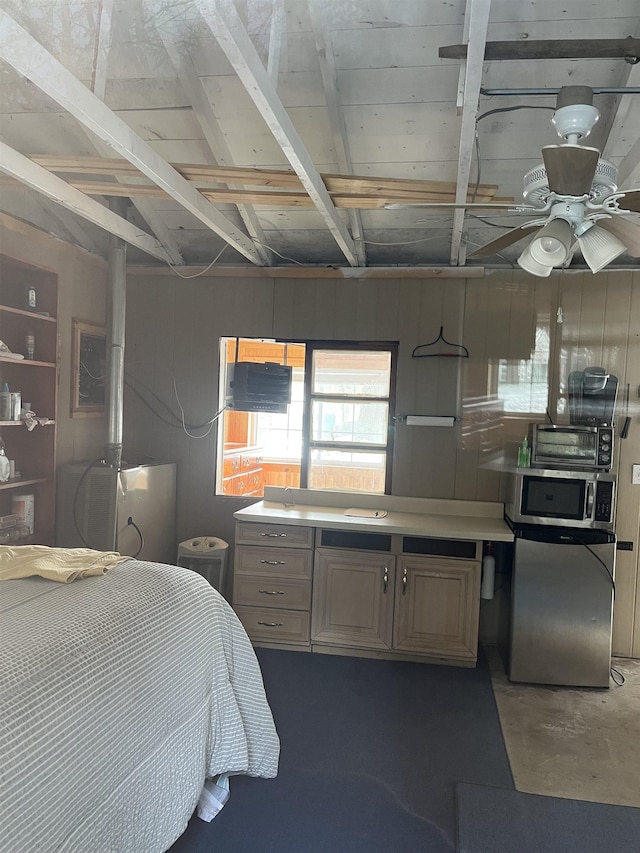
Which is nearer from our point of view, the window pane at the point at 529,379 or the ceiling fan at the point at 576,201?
the ceiling fan at the point at 576,201

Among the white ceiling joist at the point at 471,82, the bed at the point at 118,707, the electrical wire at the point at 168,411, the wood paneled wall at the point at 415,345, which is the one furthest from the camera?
the electrical wire at the point at 168,411

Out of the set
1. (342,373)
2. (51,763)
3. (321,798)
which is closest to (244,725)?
(321,798)

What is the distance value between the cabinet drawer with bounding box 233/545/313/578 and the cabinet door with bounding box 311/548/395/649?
0.23ft

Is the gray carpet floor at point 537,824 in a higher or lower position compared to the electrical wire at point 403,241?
lower

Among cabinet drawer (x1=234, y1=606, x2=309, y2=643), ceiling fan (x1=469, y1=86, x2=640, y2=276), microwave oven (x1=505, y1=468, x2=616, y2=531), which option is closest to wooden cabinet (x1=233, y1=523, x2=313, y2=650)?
cabinet drawer (x1=234, y1=606, x2=309, y2=643)

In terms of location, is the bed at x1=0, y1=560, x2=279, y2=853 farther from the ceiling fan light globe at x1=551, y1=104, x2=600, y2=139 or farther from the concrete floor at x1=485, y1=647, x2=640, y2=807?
the ceiling fan light globe at x1=551, y1=104, x2=600, y2=139

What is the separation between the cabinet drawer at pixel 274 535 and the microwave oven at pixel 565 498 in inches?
44.7

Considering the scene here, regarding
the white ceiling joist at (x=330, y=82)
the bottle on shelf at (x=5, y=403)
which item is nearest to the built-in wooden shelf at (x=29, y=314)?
the bottle on shelf at (x=5, y=403)

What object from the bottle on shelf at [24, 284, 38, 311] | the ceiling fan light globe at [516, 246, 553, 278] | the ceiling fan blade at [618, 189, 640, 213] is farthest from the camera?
the bottle on shelf at [24, 284, 38, 311]

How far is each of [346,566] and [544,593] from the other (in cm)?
103

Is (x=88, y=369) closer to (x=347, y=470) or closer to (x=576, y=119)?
(x=347, y=470)

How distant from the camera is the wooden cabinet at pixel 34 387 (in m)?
2.71

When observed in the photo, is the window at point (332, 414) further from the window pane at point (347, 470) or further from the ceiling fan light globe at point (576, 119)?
the ceiling fan light globe at point (576, 119)

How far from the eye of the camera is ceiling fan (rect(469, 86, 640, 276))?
1539mm
